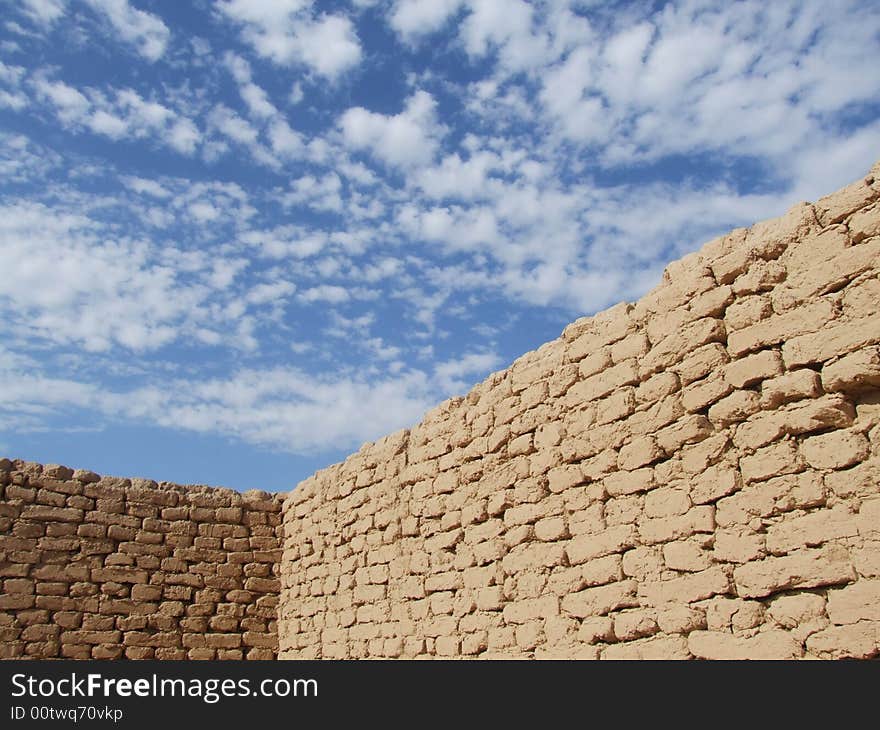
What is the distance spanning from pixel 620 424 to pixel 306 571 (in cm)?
507

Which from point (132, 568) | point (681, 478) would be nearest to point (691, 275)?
point (681, 478)

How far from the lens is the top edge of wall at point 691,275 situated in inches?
199

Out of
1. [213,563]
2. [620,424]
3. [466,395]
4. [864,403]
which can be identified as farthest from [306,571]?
[864,403]

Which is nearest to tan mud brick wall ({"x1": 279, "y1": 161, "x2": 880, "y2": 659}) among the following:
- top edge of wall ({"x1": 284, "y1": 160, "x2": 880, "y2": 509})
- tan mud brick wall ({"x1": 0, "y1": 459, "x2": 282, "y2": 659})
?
top edge of wall ({"x1": 284, "y1": 160, "x2": 880, "y2": 509})

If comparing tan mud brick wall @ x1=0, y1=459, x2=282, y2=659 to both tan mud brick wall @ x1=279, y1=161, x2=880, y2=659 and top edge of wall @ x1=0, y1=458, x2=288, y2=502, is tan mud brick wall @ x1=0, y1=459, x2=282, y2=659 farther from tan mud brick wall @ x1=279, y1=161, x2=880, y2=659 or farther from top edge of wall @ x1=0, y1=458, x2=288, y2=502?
tan mud brick wall @ x1=279, y1=161, x2=880, y2=659

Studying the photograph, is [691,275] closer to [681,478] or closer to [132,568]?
[681,478]

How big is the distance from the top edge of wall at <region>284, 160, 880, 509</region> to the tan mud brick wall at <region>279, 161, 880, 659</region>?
0.05 feet

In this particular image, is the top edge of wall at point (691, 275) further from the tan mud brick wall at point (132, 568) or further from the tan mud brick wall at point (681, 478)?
the tan mud brick wall at point (132, 568)

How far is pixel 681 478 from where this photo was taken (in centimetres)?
564

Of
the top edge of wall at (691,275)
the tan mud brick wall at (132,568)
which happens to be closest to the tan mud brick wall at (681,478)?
the top edge of wall at (691,275)

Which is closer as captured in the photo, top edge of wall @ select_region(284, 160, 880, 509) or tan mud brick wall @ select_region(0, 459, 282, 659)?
top edge of wall @ select_region(284, 160, 880, 509)

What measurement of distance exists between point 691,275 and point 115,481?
23.3 feet

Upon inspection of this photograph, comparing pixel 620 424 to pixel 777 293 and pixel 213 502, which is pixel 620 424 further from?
pixel 213 502

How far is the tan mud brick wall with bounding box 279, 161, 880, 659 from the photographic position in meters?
4.79
